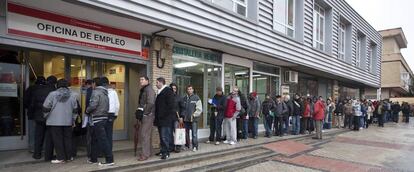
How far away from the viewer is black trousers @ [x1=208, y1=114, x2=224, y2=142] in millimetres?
9828

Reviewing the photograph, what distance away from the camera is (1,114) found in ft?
23.7

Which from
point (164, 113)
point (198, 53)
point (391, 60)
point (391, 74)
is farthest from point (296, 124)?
point (391, 60)

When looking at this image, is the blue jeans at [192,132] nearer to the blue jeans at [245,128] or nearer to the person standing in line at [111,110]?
the person standing in line at [111,110]

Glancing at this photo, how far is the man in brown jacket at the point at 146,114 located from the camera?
7137 mm

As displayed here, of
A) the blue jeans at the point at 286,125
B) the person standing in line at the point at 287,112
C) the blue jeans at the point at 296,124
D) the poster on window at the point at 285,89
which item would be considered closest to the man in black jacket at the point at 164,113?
the person standing in line at the point at 287,112

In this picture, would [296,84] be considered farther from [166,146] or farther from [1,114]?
[1,114]

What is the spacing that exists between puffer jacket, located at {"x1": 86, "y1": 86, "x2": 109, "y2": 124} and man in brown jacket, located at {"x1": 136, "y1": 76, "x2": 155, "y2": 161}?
0.83 m

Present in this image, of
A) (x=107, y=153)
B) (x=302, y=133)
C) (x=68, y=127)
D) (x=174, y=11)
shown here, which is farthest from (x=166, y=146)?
(x=302, y=133)

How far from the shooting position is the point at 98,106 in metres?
6.42

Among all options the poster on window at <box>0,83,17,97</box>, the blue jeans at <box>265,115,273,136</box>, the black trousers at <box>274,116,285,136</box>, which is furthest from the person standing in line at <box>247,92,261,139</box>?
the poster on window at <box>0,83,17,97</box>

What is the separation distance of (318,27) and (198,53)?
8994 mm

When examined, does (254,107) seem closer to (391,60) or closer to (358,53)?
(358,53)

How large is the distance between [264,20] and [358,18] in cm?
1319

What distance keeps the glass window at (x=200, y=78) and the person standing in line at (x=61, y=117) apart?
3528 mm
